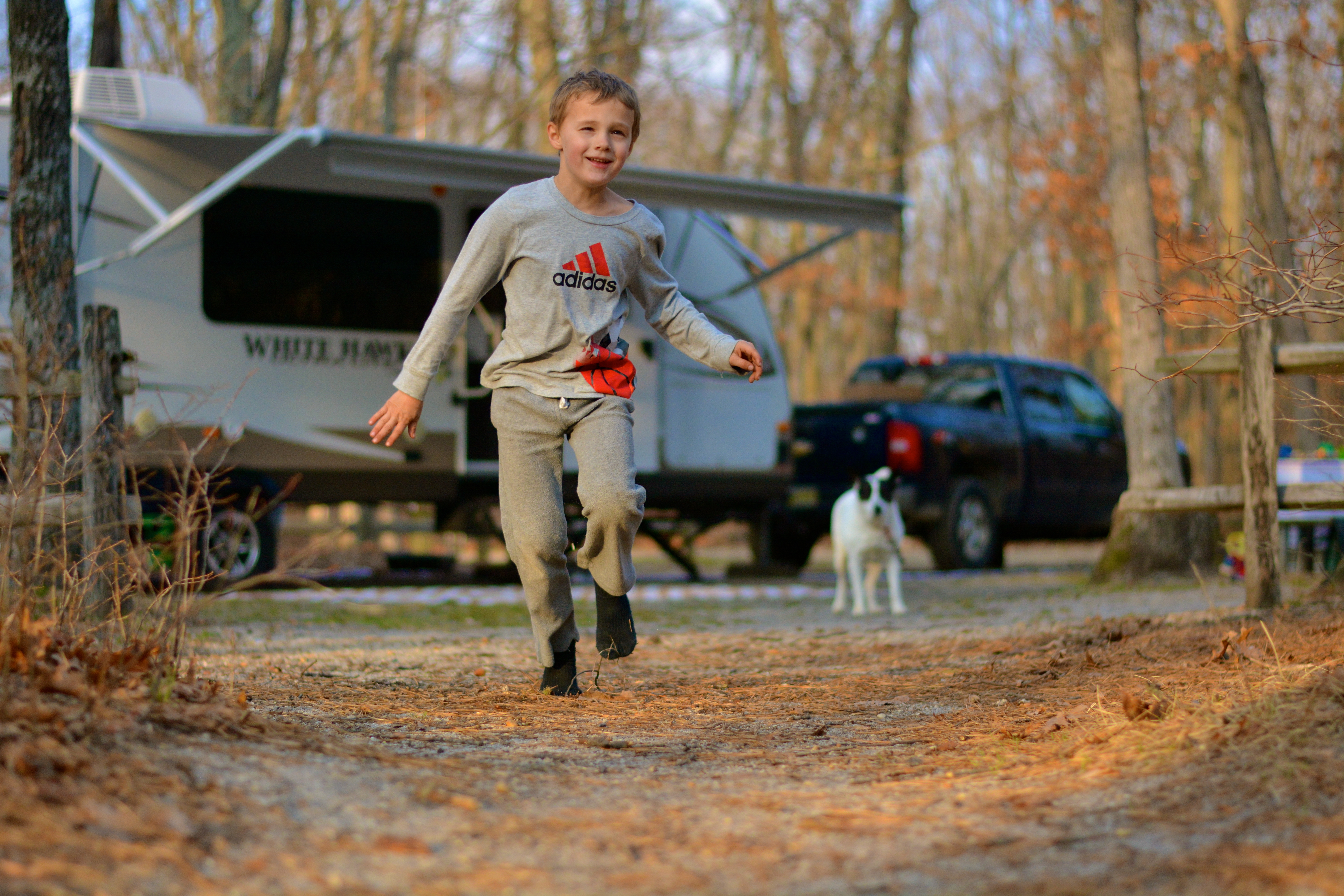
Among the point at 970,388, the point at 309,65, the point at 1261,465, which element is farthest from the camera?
the point at 309,65

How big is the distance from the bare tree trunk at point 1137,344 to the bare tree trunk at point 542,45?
820 cm

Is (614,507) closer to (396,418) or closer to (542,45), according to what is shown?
(396,418)

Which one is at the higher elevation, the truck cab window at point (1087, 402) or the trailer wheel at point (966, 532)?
the truck cab window at point (1087, 402)

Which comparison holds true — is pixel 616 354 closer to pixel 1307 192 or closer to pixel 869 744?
pixel 869 744

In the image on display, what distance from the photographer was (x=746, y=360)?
4176 mm

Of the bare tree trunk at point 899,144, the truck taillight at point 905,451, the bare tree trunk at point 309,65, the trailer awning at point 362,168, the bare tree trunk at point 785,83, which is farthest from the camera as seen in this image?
the bare tree trunk at point 785,83

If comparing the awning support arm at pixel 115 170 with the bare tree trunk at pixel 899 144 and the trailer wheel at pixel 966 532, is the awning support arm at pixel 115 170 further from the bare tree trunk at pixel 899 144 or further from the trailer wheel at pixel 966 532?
the bare tree trunk at pixel 899 144

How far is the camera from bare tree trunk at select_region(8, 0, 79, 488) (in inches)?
224

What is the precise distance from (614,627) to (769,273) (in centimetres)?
690

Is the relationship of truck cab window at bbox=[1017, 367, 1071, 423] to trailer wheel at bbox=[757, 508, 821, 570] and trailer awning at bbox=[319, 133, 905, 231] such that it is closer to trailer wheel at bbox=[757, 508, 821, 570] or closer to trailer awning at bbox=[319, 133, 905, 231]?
trailer wheel at bbox=[757, 508, 821, 570]

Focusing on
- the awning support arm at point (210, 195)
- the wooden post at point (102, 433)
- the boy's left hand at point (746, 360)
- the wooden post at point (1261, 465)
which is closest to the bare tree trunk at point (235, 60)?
the awning support arm at point (210, 195)

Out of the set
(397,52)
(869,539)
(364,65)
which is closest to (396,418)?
(869,539)

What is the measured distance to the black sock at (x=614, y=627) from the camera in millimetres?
4344

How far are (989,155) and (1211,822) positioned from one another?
1377 inches
